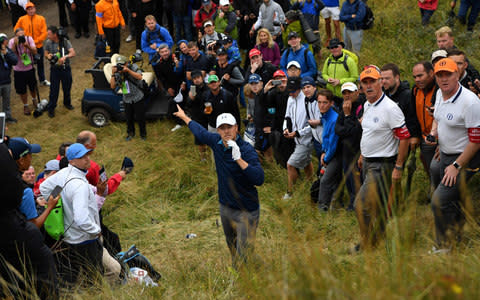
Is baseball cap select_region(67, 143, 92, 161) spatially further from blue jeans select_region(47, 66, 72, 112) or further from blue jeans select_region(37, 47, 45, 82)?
blue jeans select_region(37, 47, 45, 82)

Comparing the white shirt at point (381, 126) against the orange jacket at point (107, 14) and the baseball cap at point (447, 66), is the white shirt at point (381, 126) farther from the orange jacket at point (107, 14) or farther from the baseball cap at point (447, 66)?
the orange jacket at point (107, 14)

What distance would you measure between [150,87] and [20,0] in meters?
5.20

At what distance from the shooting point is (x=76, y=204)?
449cm

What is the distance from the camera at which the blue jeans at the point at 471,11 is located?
10297 millimetres

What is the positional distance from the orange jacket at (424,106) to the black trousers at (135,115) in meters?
5.43

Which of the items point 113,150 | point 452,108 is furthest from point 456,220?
point 113,150

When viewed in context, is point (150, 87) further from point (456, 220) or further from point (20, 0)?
point (456, 220)

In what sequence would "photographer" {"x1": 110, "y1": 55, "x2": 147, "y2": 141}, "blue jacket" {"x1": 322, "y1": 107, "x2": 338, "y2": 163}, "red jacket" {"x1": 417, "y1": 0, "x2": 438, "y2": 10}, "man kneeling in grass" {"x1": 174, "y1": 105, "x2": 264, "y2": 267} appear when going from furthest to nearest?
"red jacket" {"x1": 417, "y1": 0, "x2": 438, "y2": 10}
"photographer" {"x1": 110, "y1": 55, "x2": 147, "y2": 141}
"blue jacket" {"x1": 322, "y1": 107, "x2": 338, "y2": 163}
"man kneeling in grass" {"x1": 174, "y1": 105, "x2": 264, "y2": 267}

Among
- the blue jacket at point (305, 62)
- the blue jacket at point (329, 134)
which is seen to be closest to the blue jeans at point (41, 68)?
the blue jacket at point (305, 62)

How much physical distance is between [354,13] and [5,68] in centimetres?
698

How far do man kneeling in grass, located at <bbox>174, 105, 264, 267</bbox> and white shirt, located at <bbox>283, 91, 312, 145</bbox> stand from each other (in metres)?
2.03

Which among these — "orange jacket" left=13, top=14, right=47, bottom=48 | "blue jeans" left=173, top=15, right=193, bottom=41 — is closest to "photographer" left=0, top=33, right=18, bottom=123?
"orange jacket" left=13, top=14, right=47, bottom=48

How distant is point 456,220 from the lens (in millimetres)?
4723

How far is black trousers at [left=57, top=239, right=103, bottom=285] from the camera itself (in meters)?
4.68
